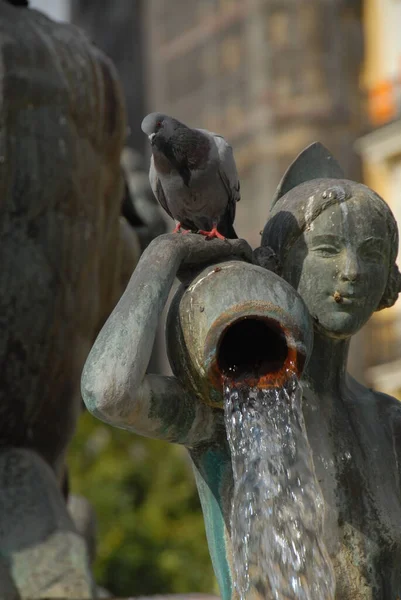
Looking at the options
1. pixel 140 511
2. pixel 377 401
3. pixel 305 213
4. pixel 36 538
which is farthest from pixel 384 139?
pixel 305 213

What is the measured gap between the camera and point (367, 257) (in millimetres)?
4270

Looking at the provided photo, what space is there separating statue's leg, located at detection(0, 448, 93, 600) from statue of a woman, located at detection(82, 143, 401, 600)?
1.83 m

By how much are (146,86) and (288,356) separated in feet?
123

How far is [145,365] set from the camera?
396 centimetres

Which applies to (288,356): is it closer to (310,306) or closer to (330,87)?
(310,306)

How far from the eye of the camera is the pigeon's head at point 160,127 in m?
4.69

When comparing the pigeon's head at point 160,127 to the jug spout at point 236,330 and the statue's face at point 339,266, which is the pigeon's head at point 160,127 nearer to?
the statue's face at point 339,266

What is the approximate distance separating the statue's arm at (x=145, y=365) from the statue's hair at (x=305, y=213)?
147 mm

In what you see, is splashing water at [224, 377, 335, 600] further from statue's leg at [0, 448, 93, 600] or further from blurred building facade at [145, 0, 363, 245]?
blurred building facade at [145, 0, 363, 245]

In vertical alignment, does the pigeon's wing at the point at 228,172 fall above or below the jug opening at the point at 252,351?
above

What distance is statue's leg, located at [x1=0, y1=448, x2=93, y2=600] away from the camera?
6039 mm

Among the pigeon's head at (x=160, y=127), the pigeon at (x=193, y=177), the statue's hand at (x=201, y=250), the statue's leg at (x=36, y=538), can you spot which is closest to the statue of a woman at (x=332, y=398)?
the statue's hand at (x=201, y=250)

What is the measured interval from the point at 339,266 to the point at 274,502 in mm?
566

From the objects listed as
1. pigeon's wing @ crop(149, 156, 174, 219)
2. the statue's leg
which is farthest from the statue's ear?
the statue's leg
